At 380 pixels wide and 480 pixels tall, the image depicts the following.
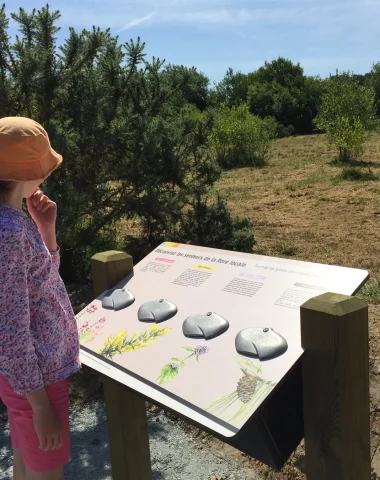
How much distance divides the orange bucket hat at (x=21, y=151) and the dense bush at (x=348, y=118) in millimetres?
13375

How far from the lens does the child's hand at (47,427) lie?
1.37 meters

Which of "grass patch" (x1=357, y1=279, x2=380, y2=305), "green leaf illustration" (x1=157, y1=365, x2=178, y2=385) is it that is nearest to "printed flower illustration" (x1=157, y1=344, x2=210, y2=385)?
"green leaf illustration" (x1=157, y1=365, x2=178, y2=385)

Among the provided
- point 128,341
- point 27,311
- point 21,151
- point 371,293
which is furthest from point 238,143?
point 27,311

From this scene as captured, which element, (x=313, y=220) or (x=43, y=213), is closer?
(x=43, y=213)

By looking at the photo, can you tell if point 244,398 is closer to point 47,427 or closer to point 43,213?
point 47,427

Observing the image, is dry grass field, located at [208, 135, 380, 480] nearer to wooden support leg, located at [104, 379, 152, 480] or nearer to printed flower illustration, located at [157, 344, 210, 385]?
wooden support leg, located at [104, 379, 152, 480]

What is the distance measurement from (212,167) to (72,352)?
3493 mm

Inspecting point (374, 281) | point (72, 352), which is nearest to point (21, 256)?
point (72, 352)

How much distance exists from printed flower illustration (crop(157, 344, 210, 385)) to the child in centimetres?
27

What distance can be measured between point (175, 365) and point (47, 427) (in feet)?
1.21

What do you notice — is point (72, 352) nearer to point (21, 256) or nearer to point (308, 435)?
point (21, 256)

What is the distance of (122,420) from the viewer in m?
1.96

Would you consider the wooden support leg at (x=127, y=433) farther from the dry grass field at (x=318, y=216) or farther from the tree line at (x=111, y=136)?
the tree line at (x=111, y=136)

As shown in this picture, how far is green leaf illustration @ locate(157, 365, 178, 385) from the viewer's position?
1455 mm
